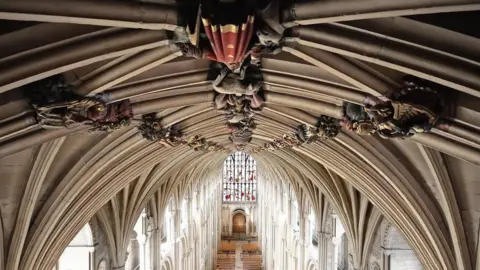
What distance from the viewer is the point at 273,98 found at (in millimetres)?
7312

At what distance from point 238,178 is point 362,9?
4330 cm

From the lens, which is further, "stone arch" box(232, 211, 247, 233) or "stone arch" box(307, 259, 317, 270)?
"stone arch" box(232, 211, 247, 233)

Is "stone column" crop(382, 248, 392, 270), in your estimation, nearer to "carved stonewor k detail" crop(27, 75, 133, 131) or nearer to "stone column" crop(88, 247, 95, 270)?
"stone column" crop(88, 247, 95, 270)

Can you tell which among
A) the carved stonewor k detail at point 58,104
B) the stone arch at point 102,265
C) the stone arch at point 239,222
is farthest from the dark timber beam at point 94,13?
the stone arch at point 239,222

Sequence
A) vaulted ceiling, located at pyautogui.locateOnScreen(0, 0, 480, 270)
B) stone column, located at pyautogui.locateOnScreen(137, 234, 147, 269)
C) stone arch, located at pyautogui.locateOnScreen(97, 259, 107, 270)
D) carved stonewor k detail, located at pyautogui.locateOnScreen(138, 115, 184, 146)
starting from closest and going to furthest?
1. vaulted ceiling, located at pyautogui.locateOnScreen(0, 0, 480, 270)
2. carved stonewor k detail, located at pyautogui.locateOnScreen(138, 115, 184, 146)
3. stone arch, located at pyautogui.locateOnScreen(97, 259, 107, 270)
4. stone column, located at pyautogui.locateOnScreen(137, 234, 147, 269)

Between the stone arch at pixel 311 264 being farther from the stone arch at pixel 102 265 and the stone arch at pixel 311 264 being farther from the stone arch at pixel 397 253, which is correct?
the stone arch at pixel 102 265

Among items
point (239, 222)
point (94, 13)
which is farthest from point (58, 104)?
point (239, 222)

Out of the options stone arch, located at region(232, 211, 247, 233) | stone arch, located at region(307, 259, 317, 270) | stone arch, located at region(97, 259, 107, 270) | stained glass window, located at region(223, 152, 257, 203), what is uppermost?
stained glass window, located at region(223, 152, 257, 203)

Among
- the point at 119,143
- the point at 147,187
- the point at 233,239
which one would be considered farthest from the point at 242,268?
the point at 119,143

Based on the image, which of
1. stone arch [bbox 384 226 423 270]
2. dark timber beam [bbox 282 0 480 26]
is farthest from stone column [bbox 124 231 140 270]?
dark timber beam [bbox 282 0 480 26]

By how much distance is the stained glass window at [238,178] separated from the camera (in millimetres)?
46844

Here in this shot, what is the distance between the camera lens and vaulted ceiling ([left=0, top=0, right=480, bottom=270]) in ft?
14.3

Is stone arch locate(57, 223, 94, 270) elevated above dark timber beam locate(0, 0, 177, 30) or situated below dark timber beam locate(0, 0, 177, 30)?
below

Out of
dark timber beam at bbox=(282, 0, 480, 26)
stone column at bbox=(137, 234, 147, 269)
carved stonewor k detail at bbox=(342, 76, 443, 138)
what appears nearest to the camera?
dark timber beam at bbox=(282, 0, 480, 26)
